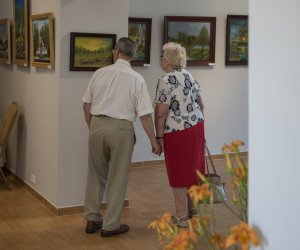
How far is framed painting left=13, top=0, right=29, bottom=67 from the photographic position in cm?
594

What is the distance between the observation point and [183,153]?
4.55 m

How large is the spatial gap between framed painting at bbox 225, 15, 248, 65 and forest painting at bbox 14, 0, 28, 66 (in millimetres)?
3320

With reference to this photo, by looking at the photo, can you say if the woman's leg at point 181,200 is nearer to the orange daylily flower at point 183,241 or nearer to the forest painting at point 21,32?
the forest painting at point 21,32

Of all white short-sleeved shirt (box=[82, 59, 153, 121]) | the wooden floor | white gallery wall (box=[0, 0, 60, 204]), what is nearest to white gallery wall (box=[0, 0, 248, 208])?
white gallery wall (box=[0, 0, 60, 204])

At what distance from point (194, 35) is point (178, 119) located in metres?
3.54

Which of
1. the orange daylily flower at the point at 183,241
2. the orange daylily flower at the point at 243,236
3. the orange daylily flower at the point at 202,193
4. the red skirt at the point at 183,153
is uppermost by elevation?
the orange daylily flower at the point at 202,193

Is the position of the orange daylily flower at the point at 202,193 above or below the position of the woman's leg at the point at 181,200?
above

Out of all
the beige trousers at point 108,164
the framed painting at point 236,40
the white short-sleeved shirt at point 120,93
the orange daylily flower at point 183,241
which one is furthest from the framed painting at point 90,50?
the orange daylily flower at point 183,241

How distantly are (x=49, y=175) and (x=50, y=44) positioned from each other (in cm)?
134

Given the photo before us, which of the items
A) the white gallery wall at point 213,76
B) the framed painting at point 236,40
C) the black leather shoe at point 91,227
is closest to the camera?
the black leather shoe at point 91,227

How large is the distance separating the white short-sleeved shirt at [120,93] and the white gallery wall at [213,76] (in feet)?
9.83

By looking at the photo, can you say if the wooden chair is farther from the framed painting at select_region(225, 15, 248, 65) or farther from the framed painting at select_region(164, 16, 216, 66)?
the framed painting at select_region(225, 15, 248, 65)

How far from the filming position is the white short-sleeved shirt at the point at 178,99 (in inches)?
175

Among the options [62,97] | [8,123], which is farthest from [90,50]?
[8,123]
